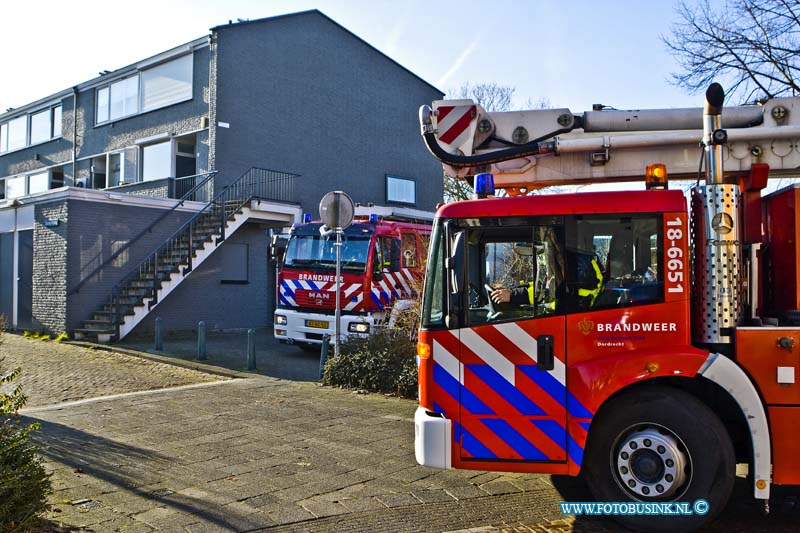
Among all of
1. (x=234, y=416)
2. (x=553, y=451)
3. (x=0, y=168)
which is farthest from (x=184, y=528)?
(x=0, y=168)

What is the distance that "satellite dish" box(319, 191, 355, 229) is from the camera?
1091 centimetres

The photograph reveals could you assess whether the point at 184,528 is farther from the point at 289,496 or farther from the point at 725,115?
the point at 725,115

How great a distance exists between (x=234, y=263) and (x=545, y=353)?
1737 cm

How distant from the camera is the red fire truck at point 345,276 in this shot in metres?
13.3

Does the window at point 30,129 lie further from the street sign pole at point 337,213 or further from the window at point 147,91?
the street sign pole at point 337,213

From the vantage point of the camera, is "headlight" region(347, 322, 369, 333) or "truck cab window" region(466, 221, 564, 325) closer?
"truck cab window" region(466, 221, 564, 325)

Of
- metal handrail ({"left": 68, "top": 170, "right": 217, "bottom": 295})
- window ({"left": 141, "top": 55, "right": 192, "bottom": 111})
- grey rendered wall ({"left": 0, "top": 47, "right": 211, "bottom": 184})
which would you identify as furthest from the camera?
window ({"left": 141, "top": 55, "right": 192, "bottom": 111})

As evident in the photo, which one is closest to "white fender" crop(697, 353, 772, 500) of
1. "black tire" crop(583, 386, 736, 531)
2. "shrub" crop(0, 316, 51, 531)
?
"black tire" crop(583, 386, 736, 531)

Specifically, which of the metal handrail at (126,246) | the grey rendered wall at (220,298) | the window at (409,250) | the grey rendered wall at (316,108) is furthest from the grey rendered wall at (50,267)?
the window at (409,250)

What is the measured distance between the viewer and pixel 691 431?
4.52 metres

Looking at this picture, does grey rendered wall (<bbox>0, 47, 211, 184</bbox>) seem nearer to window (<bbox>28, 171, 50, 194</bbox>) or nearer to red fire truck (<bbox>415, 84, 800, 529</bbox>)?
window (<bbox>28, 171, 50, 194</bbox>)

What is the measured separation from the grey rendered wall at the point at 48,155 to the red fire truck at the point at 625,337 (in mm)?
25886

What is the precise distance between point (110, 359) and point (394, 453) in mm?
9363

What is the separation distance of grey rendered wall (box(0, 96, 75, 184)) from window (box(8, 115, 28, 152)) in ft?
1.30
